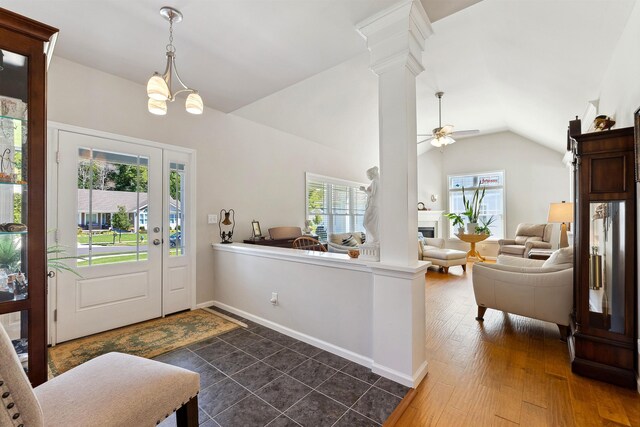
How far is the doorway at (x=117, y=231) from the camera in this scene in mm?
2605

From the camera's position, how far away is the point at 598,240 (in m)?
2.10

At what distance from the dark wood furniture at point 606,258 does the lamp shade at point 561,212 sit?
3670 mm

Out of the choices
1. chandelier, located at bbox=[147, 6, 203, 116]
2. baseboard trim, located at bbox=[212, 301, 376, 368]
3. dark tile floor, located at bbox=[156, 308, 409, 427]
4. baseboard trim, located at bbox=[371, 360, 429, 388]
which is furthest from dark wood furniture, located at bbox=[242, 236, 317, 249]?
baseboard trim, located at bbox=[371, 360, 429, 388]

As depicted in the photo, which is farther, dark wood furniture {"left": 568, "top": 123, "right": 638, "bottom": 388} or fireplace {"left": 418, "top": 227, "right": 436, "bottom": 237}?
fireplace {"left": 418, "top": 227, "right": 436, "bottom": 237}

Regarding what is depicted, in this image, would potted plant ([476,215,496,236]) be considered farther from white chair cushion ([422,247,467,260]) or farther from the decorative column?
the decorative column

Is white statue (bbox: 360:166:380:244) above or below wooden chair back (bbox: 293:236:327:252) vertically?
above

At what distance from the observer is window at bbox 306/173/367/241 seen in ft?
17.9

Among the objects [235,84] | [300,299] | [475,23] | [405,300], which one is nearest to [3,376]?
[405,300]

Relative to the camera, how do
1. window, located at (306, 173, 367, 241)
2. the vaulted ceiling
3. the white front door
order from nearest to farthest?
the vaulted ceiling, the white front door, window, located at (306, 173, 367, 241)

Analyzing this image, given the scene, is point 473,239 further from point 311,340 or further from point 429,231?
point 311,340

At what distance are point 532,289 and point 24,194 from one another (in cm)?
373

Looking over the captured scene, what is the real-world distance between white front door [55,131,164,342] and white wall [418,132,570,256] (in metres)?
6.77

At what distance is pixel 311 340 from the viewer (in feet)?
8.36

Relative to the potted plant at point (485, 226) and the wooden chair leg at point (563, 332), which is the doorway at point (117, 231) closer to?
the wooden chair leg at point (563, 332)
